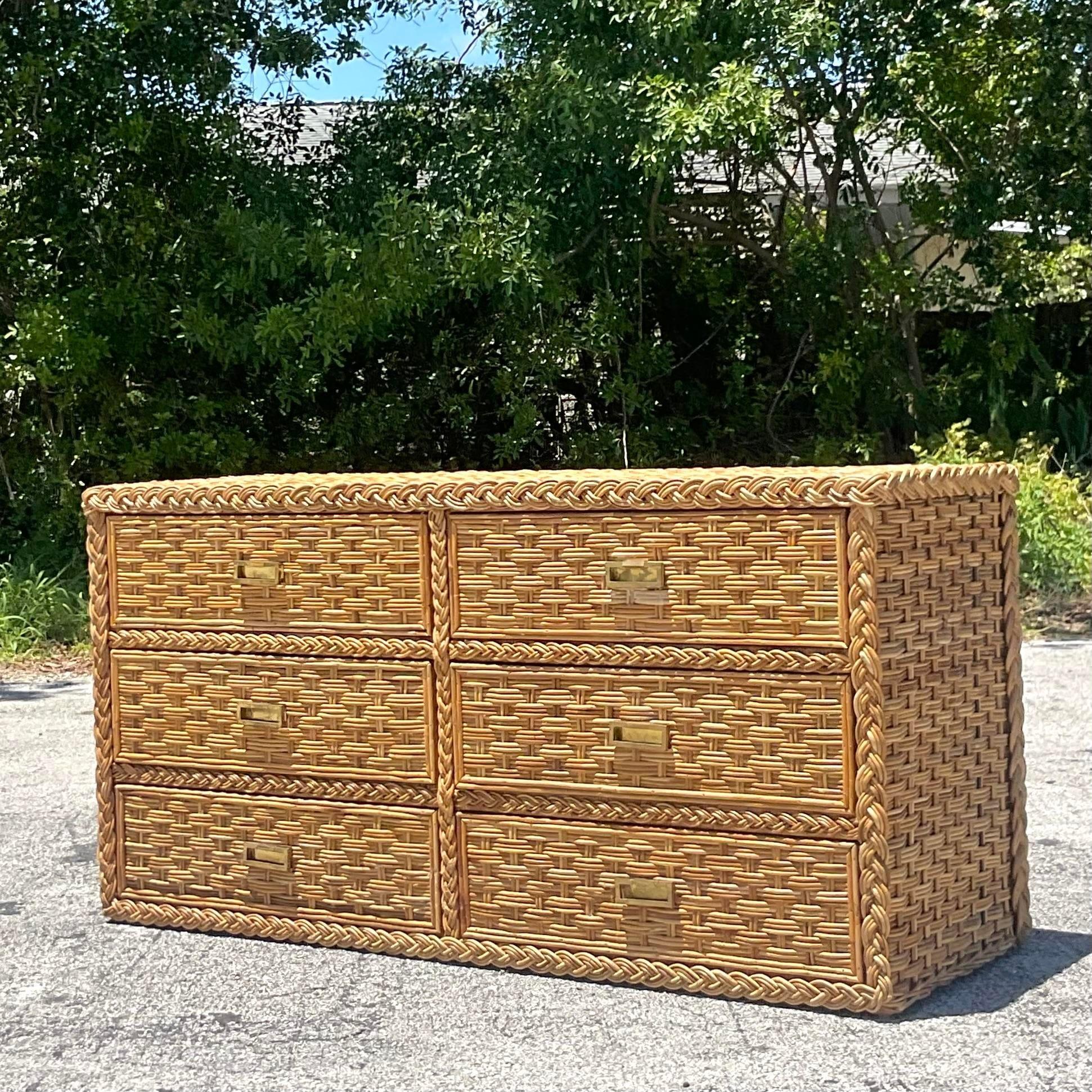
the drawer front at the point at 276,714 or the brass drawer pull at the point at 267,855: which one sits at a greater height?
the drawer front at the point at 276,714

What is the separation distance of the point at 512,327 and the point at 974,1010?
9275 millimetres

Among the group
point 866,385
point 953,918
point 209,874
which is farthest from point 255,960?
point 866,385

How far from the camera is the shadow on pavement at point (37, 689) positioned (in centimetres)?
947

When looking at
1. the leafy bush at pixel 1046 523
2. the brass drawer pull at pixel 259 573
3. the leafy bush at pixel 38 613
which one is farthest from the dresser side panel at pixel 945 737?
the leafy bush at pixel 38 613

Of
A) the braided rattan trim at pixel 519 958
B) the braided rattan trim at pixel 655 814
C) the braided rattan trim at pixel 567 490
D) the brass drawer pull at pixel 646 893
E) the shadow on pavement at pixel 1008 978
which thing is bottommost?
the shadow on pavement at pixel 1008 978

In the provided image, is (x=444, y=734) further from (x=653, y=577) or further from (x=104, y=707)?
(x=104, y=707)

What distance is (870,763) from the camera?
3963mm

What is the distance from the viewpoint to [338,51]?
12.5 meters

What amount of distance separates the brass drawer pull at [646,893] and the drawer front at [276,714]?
1.97 feet

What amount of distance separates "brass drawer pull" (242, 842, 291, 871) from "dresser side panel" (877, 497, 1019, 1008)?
1708 millimetres

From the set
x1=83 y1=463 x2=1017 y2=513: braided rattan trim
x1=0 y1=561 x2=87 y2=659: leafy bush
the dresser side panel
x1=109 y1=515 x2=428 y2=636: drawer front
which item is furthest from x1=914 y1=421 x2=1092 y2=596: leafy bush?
x1=109 y1=515 x2=428 y2=636: drawer front

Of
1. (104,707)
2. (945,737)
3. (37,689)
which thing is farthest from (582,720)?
(37,689)

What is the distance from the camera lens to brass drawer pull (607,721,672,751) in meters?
4.22

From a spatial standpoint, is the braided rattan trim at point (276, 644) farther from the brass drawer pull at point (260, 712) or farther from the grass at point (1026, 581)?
the grass at point (1026, 581)
